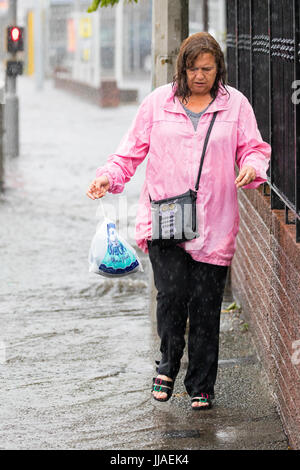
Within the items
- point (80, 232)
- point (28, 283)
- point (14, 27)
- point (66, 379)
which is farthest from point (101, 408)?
point (14, 27)

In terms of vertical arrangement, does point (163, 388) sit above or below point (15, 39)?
below

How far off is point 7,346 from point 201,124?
7.54ft

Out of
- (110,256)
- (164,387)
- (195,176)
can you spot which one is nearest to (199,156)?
(195,176)

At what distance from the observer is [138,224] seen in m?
5.16

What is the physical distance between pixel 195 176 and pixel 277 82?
869mm

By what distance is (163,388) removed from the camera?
5.24 meters

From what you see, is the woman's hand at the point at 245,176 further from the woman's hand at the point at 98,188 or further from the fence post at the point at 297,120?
the woman's hand at the point at 98,188

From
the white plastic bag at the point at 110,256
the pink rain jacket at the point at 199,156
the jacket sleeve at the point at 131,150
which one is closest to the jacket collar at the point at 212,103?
the pink rain jacket at the point at 199,156

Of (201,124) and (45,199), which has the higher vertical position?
(201,124)

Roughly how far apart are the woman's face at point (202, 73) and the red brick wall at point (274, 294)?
0.77 m

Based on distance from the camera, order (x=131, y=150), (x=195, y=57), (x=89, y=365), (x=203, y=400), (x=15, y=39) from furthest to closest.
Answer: (x=15, y=39) → (x=89, y=365) → (x=203, y=400) → (x=131, y=150) → (x=195, y=57)

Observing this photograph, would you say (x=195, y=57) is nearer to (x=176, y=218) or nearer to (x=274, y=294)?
(x=176, y=218)

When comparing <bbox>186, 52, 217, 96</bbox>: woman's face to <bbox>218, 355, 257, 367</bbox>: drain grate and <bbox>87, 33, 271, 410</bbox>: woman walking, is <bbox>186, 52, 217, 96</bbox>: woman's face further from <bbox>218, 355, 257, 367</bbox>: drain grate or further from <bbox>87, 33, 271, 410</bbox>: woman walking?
<bbox>218, 355, 257, 367</bbox>: drain grate
